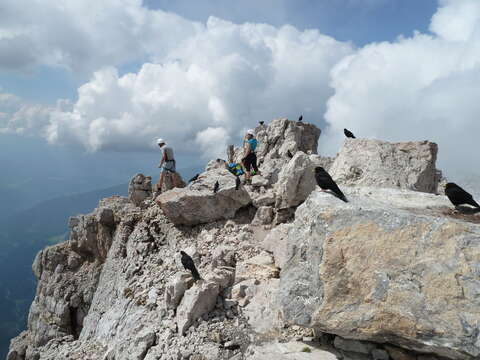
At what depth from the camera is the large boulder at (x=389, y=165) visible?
11805 millimetres

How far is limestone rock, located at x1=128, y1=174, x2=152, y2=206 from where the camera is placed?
20500mm

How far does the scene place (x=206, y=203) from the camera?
14.9 m

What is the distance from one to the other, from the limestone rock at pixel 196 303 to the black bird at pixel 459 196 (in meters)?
6.74

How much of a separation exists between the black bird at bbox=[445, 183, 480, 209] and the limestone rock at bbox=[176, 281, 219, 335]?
6.74 m

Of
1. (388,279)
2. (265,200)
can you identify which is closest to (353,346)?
(388,279)

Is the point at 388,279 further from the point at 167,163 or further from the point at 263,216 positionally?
the point at 167,163

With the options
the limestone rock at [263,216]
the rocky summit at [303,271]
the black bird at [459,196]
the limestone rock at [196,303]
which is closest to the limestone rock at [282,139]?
the rocky summit at [303,271]

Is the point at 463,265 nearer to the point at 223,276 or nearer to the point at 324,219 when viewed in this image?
the point at 324,219

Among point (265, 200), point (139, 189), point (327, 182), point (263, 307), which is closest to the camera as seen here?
point (327, 182)

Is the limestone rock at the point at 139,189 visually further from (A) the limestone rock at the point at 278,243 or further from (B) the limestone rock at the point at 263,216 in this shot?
(A) the limestone rock at the point at 278,243

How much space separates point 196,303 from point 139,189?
14.1 m

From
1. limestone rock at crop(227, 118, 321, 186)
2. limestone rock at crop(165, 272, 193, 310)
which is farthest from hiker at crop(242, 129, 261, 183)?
limestone rock at crop(227, 118, 321, 186)

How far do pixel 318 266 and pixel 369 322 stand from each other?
131cm

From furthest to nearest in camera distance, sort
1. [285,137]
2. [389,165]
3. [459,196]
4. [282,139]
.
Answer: [282,139]
[285,137]
[389,165]
[459,196]
